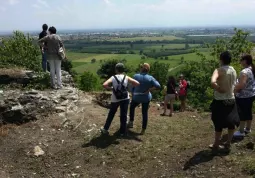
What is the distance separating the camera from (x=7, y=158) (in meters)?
7.32

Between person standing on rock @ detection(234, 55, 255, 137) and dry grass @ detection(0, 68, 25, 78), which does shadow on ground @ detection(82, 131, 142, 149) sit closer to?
person standing on rock @ detection(234, 55, 255, 137)

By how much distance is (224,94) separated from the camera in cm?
632

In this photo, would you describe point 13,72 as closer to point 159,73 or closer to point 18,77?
point 18,77

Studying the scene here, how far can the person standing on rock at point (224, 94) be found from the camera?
20.4ft

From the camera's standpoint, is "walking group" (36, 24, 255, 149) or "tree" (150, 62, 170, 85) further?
"tree" (150, 62, 170, 85)

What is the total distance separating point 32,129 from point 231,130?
5.21 meters

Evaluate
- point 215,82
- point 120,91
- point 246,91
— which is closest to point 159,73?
point 120,91

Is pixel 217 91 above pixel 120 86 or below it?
above

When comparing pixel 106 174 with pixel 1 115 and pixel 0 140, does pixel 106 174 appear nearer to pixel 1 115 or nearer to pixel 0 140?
pixel 0 140

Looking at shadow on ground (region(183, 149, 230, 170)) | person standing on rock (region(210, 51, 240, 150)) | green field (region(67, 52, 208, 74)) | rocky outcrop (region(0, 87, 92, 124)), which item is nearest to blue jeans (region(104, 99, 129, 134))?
rocky outcrop (region(0, 87, 92, 124))

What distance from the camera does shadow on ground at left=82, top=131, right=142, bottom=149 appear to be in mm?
7807

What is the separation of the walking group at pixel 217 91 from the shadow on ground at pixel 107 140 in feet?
0.51

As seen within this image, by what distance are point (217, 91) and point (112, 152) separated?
2.87 metres

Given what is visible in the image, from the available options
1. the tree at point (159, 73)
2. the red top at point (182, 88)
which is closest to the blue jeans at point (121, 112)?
the red top at point (182, 88)
